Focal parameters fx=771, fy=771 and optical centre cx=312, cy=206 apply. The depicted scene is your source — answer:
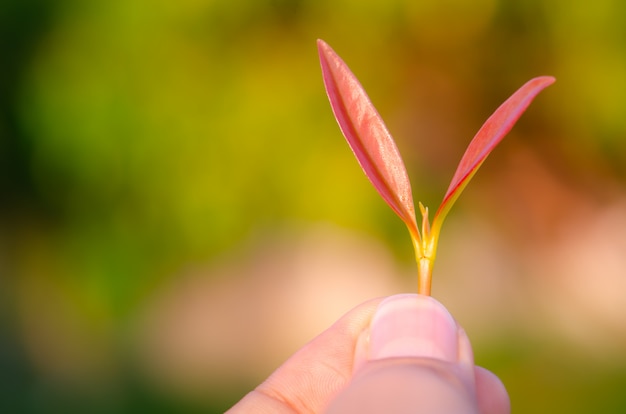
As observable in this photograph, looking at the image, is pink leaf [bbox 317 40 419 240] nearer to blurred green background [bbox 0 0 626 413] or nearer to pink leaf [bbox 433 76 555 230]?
pink leaf [bbox 433 76 555 230]

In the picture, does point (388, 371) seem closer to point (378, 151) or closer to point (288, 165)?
point (378, 151)

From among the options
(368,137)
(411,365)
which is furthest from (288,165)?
(411,365)

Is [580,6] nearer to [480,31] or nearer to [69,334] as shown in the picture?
[480,31]

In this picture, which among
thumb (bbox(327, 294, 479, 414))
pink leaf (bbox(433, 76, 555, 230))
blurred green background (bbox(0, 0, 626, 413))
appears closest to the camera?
thumb (bbox(327, 294, 479, 414))

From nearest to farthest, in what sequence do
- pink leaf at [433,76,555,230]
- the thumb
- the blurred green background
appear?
the thumb, pink leaf at [433,76,555,230], the blurred green background

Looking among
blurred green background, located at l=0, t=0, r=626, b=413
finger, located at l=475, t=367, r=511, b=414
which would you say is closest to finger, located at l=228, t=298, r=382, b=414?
finger, located at l=475, t=367, r=511, b=414
